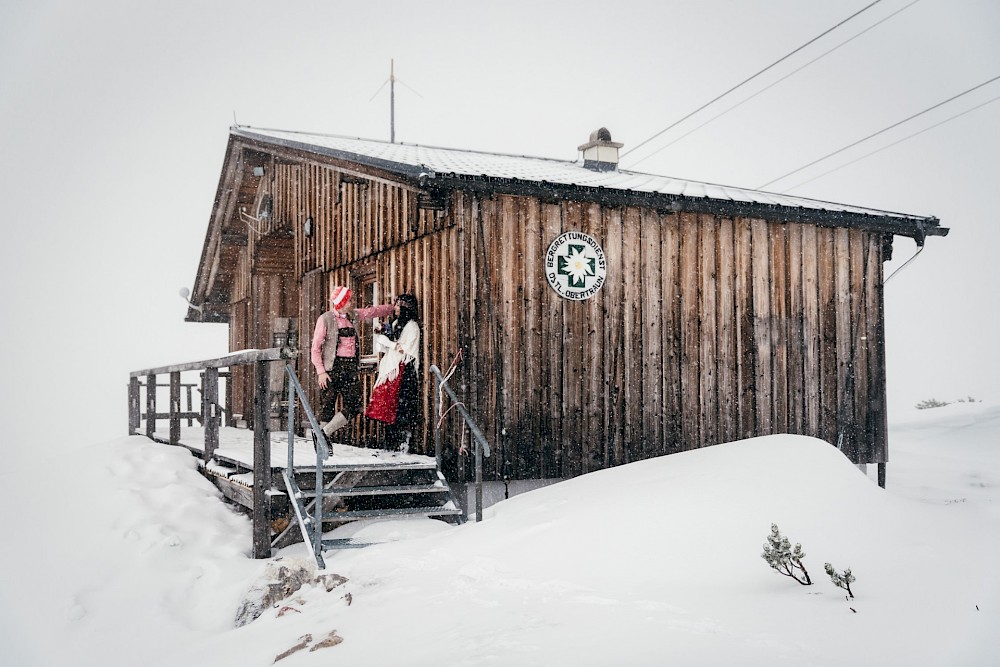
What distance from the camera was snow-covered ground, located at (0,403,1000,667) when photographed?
3.93m

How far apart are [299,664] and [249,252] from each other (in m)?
13.0

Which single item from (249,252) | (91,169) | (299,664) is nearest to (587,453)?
(299,664)

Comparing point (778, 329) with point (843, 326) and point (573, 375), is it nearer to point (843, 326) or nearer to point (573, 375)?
point (843, 326)

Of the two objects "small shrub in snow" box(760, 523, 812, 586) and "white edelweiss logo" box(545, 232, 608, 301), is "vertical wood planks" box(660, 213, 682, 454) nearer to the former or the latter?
"white edelweiss logo" box(545, 232, 608, 301)

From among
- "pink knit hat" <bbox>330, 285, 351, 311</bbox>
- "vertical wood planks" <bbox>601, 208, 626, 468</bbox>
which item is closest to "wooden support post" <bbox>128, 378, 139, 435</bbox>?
"pink knit hat" <bbox>330, 285, 351, 311</bbox>

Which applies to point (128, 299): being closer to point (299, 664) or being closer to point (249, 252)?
point (249, 252)

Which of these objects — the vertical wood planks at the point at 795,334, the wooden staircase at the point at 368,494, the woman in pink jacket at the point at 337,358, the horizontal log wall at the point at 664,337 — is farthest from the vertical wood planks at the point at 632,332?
the woman in pink jacket at the point at 337,358

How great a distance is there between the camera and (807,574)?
15.3 ft

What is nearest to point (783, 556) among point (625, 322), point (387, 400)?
point (625, 322)

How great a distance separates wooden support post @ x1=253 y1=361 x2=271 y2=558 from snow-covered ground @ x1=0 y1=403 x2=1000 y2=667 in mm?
251

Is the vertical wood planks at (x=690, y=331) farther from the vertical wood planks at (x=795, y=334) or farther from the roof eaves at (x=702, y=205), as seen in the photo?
the vertical wood planks at (x=795, y=334)

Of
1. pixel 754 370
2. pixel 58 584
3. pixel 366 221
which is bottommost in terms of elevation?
pixel 58 584

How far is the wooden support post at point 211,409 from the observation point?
8.80m

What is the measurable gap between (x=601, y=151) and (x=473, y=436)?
6885mm
